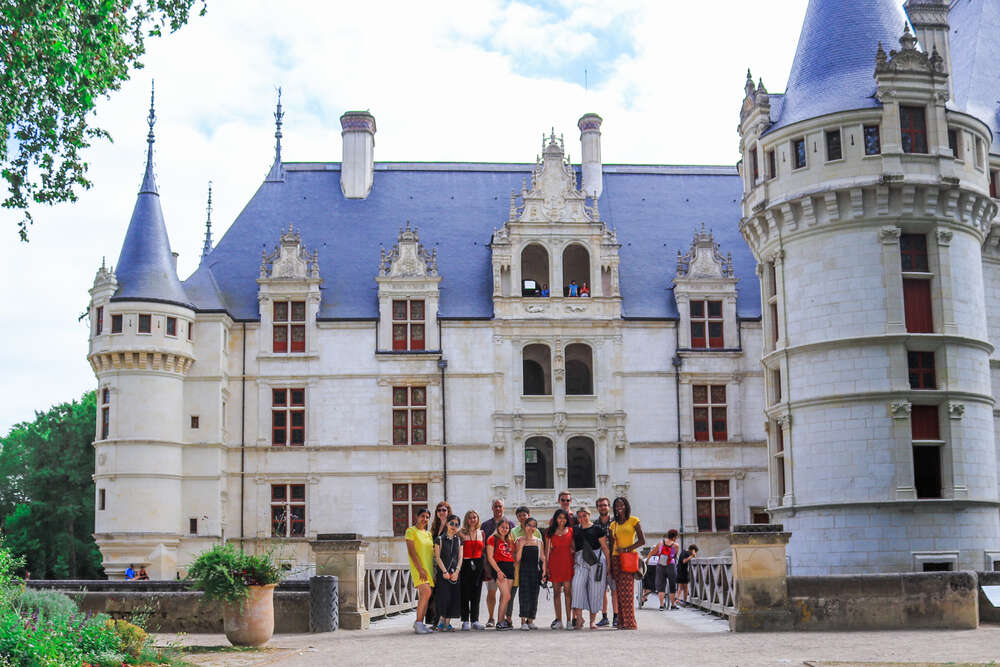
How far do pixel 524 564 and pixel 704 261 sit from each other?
2215 cm

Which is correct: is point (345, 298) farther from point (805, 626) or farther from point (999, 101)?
point (805, 626)

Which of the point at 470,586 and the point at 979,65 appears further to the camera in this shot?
the point at 979,65

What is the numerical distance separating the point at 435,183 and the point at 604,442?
34.9 feet

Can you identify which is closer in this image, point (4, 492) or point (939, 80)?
point (939, 80)

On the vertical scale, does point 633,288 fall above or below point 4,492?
above

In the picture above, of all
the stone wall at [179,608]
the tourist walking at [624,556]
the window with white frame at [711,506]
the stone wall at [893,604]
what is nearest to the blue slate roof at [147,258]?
the window with white frame at [711,506]

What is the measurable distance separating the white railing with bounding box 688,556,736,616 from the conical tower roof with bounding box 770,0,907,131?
32.9ft

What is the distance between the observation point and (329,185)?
125 feet

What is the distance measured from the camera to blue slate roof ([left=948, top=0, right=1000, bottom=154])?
2834cm

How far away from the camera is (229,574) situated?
13.2m

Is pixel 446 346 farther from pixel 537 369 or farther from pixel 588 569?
pixel 588 569

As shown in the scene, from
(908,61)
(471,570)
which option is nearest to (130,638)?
(471,570)

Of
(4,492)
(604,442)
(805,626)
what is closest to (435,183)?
(604,442)

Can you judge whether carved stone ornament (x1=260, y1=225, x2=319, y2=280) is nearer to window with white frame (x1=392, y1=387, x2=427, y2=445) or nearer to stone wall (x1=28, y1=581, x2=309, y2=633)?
window with white frame (x1=392, y1=387, x2=427, y2=445)
